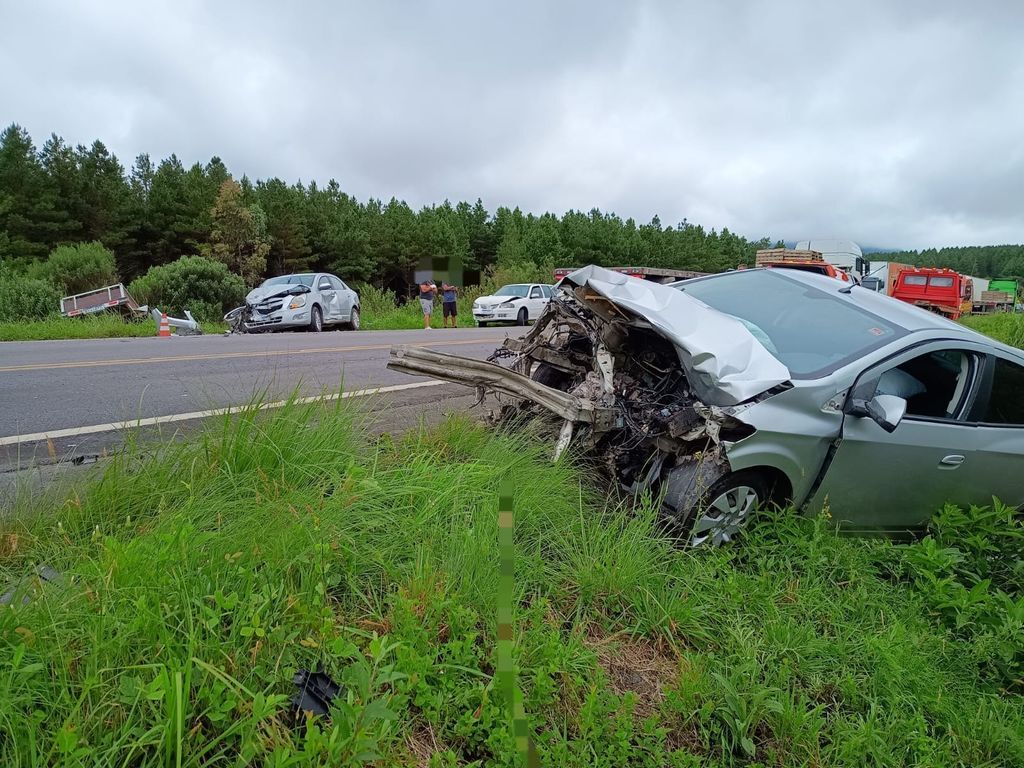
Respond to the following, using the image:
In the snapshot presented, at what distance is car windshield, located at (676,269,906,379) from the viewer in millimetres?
3369

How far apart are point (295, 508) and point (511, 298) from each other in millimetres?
17988

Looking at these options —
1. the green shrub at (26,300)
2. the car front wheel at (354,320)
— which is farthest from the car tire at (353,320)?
the green shrub at (26,300)

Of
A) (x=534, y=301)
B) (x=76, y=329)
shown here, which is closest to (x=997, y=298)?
(x=534, y=301)

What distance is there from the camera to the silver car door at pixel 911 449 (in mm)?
3217

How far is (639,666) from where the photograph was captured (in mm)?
2199

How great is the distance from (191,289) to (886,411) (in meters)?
23.9

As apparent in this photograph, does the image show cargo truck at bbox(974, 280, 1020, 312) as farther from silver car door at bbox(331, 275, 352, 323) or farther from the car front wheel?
silver car door at bbox(331, 275, 352, 323)

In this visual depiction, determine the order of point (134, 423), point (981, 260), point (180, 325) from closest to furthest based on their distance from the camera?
point (134, 423)
point (180, 325)
point (981, 260)

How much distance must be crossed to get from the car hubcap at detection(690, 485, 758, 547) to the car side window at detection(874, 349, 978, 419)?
122 cm

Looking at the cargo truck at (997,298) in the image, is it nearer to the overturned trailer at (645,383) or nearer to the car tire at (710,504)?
the overturned trailer at (645,383)

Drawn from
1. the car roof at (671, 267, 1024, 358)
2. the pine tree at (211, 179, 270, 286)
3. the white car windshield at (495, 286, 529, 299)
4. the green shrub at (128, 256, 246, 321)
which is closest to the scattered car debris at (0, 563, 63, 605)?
the car roof at (671, 267, 1024, 358)

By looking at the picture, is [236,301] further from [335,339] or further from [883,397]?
[883,397]

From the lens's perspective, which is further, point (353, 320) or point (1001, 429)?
point (353, 320)

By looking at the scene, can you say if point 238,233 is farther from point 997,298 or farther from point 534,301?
point 997,298
